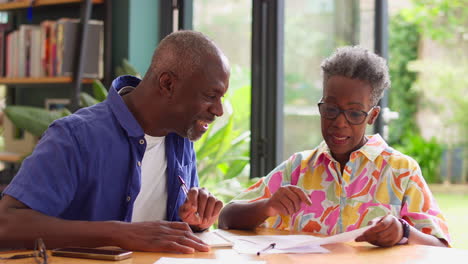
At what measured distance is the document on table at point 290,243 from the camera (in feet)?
5.16

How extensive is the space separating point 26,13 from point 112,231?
3.41 metres

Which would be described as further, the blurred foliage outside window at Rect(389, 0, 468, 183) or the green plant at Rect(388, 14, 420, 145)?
the green plant at Rect(388, 14, 420, 145)

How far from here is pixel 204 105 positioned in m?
1.84

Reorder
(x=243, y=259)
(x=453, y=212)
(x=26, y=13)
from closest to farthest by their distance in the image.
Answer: (x=243, y=259) → (x=26, y=13) → (x=453, y=212)

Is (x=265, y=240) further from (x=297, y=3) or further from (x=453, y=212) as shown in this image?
(x=453, y=212)

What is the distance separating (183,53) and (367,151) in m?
0.64

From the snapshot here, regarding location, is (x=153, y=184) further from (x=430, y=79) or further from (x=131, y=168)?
(x=430, y=79)

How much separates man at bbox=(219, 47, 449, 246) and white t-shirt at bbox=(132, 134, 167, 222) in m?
0.23

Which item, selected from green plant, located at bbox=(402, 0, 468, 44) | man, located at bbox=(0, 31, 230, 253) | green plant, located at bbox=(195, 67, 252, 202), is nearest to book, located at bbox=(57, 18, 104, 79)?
green plant, located at bbox=(195, 67, 252, 202)

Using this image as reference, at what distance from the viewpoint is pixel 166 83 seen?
187 centimetres

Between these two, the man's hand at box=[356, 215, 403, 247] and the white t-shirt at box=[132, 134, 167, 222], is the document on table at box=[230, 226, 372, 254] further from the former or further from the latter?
the white t-shirt at box=[132, 134, 167, 222]

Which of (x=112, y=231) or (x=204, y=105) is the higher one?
(x=204, y=105)

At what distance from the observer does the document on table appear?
1572 mm

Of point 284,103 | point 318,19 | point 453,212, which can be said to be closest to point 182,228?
point 284,103
